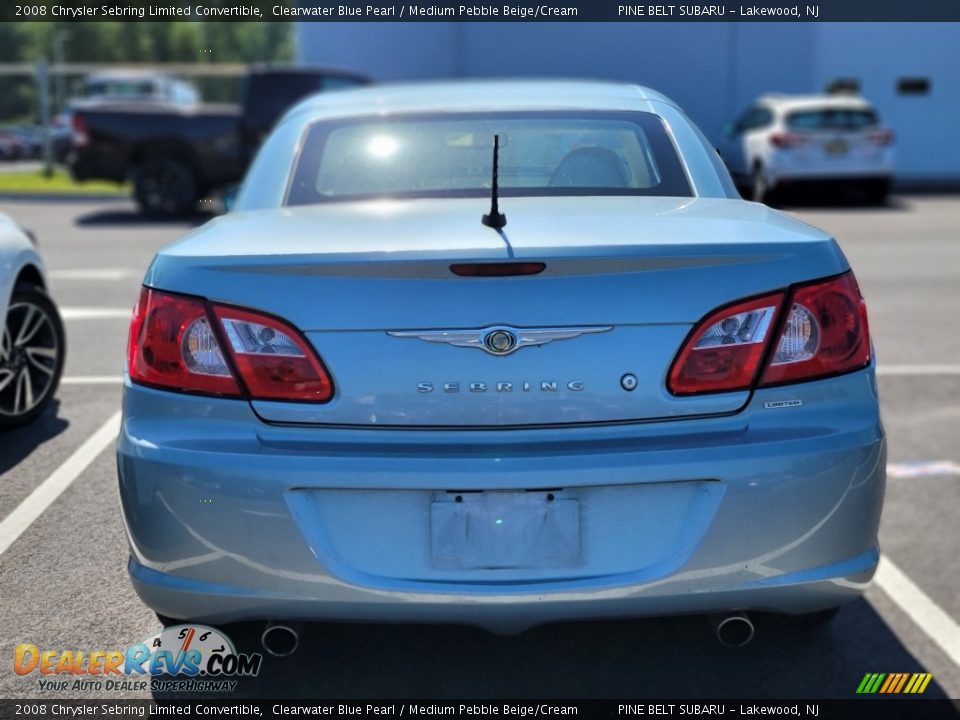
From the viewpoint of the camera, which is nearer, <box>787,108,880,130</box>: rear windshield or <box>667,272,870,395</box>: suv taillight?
<box>667,272,870,395</box>: suv taillight

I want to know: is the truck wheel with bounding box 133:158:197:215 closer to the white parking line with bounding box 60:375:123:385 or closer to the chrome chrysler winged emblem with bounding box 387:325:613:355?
the white parking line with bounding box 60:375:123:385

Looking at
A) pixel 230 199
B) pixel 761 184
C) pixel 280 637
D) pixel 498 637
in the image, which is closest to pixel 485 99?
pixel 230 199

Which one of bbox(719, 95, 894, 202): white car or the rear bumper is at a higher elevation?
the rear bumper

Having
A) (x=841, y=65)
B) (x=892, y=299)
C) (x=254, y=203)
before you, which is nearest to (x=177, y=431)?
(x=254, y=203)

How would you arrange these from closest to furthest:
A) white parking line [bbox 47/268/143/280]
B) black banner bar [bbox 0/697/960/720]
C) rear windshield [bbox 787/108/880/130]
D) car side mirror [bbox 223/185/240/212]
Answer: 1. black banner bar [bbox 0/697/960/720]
2. car side mirror [bbox 223/185/240/212]
3. white parking line [bbox 47/268/143/280]
4. rear windshield [bbox 787/108/880/130]

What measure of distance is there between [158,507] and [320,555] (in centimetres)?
41

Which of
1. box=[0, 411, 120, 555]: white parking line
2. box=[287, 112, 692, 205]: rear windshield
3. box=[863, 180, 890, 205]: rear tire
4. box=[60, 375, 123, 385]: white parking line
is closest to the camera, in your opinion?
box=[287, 112, 692, 205]: rear windshield

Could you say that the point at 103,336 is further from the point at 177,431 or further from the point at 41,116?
the point at 41,116

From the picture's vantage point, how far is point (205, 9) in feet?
29.0

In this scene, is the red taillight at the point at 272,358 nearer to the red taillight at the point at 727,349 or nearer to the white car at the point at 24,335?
the red taillight at the point at 727,349

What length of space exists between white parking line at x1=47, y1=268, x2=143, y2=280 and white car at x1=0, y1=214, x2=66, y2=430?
4963 mm

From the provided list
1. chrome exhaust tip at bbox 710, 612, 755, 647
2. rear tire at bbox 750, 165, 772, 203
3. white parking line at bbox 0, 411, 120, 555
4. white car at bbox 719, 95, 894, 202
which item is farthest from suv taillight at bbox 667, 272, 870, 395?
rear tire at bbox 750, 165, 772, 203

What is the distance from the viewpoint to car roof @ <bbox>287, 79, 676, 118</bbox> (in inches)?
160

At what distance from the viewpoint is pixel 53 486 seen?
13.8 feet
